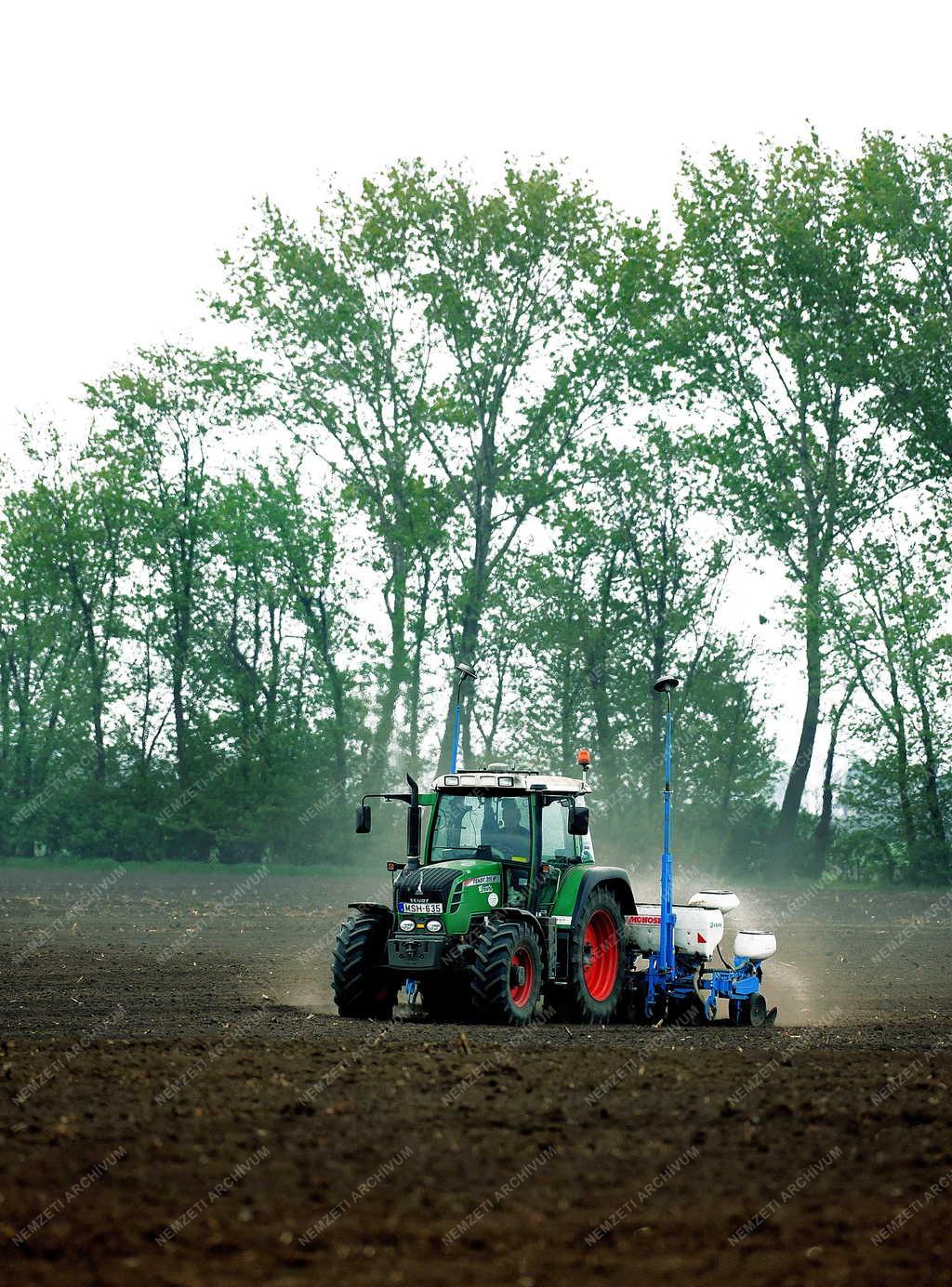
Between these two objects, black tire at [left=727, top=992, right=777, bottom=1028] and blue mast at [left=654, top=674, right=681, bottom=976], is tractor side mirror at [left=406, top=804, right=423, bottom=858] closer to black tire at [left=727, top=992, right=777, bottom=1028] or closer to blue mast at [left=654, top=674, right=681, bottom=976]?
blue mast at [left=654, top=674, right=681, bottom=976]

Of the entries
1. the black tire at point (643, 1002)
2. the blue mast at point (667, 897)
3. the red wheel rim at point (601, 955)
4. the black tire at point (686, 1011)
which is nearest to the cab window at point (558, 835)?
the red wheel rim at point (601, 955)

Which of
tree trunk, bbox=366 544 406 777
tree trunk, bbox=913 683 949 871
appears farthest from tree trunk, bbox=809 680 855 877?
tree trunk, bbox=366 544 406 777

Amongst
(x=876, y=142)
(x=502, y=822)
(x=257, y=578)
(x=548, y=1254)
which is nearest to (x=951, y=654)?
(x=876, y=142)

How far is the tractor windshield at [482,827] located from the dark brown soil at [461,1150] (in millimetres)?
1701

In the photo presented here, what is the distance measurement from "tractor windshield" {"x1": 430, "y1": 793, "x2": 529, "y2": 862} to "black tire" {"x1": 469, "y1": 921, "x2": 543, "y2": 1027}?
103 cm

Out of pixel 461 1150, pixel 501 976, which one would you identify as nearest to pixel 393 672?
pixel 501 976

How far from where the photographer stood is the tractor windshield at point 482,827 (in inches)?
625

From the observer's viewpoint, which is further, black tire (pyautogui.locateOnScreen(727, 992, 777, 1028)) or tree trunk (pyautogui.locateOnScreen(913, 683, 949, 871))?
tree trunk (pyautogui.locateOnScreen(913, 683, 949, 871))

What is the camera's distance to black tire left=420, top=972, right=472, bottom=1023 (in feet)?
49.8

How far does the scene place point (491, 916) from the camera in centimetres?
1509

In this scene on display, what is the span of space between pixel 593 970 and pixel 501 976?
2330 mm

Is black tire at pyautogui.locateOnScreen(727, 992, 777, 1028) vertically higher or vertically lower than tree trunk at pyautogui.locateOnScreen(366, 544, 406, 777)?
lower

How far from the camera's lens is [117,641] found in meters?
50.7

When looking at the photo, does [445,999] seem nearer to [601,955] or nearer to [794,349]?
[601,955]
